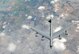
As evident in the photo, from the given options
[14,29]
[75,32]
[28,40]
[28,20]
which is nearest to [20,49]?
[28,40]

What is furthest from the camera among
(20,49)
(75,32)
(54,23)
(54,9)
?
(54,9)

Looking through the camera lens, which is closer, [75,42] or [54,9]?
[75,42]

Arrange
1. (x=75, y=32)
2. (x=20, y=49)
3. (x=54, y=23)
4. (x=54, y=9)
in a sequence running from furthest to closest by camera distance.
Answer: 1. (x=54, y=9)
2. (x=54, y=23)
3. (x=75, y=32)
4. (x=20, y=49)

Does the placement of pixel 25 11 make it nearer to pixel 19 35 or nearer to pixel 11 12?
pixel 11 12

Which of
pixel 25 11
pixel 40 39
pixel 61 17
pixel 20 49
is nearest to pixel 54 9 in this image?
pixel 61 17

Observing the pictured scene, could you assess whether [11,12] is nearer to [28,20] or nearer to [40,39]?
[28,20]

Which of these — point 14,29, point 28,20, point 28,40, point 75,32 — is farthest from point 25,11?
point 75,32

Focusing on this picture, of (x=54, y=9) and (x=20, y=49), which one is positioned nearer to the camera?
(x=20, y=49)

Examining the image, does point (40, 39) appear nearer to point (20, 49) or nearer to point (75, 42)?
point (20, 49)
